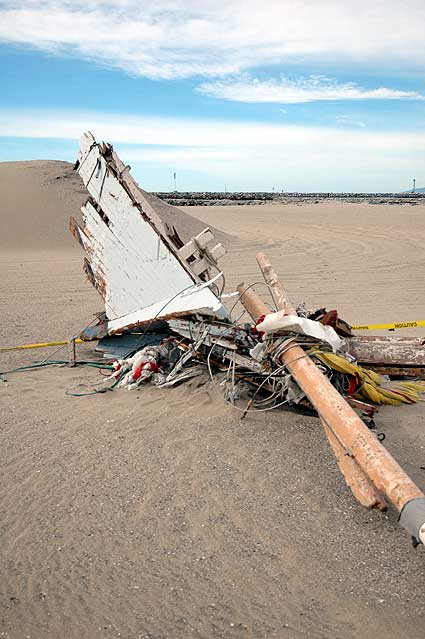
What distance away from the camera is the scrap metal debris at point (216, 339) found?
4.19 m

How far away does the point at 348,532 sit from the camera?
3682 millimetres

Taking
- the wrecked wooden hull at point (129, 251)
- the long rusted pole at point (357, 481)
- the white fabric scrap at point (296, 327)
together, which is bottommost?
the long rusted pole at point (357, 481)

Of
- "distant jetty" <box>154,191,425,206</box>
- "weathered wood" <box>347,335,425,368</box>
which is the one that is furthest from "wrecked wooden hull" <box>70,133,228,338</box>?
"distant jetty" <box>154,191,425,206</box>

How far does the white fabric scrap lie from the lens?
501cm

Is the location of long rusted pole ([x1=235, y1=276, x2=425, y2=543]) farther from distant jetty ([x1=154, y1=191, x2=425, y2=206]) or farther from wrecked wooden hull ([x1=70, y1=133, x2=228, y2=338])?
distant jetty ([x1=154, y1=191, x2=425, y2=206])

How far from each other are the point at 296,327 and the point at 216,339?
33.6 inches

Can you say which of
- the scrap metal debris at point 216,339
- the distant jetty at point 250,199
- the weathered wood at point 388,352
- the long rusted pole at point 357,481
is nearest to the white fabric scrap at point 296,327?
the scrap metal debris at point 216,339

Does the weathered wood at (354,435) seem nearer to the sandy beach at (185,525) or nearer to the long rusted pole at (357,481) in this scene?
the long rusted pole at (357,481)

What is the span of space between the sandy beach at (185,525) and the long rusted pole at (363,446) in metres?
0.51

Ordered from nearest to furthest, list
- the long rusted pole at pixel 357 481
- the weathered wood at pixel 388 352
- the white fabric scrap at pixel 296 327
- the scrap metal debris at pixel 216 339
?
the long rusted pole at pixel 357 481 < the scrap metal debris at pixel 216 339 < the white fabric scrap at pixel 296 327 < the weathered wood at pixel 388 352

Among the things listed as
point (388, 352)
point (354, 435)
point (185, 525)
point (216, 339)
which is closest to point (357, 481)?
point (354, 435)

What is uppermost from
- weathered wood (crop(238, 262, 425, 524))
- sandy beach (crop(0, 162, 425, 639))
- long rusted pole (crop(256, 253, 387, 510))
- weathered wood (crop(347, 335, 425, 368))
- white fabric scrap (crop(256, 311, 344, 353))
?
white fabric scrap (crop(256, 311, 344, 353))

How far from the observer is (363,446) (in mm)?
3449

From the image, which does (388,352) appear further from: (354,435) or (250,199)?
(250,199)
